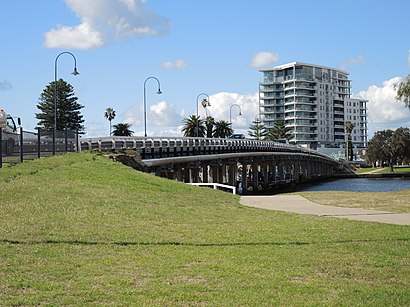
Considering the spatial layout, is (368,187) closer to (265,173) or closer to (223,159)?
(265,173)

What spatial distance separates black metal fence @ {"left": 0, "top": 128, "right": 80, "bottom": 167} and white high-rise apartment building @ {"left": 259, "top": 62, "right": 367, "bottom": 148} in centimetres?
14309

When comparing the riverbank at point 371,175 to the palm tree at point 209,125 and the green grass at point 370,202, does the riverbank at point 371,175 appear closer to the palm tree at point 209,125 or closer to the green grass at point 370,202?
the palm tree at point 209,125

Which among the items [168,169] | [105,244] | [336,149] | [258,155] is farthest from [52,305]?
[336,149]

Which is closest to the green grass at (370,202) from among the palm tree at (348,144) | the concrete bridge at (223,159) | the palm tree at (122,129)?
the concrete bridge at (223,159)

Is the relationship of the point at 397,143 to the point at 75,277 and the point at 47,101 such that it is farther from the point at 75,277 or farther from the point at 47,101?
the point at 75,277

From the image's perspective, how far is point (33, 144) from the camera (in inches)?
1223

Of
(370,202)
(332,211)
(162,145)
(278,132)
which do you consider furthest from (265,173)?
(332,211)

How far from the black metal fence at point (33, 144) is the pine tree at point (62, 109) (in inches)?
2558

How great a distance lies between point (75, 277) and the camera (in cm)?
898

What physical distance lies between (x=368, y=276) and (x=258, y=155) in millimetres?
75224

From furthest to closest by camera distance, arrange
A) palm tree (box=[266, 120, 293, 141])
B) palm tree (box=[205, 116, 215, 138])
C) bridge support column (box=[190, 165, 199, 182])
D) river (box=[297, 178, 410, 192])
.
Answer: palm tree (box=[266, 120, 293, 141]), palm tree (box=[205, 116, 215, 138]), river (box=[297, 178, 410, 192]), bridge support column (box=[190, 165, 199, 182])

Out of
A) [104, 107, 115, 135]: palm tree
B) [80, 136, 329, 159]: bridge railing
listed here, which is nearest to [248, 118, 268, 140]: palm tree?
[104, 107, 115, 135]: palm tree

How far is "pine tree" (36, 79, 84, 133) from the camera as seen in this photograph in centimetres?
10519

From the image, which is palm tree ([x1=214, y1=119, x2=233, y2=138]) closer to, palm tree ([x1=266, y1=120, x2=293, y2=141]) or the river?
palm tree ([x1=266, y1=120, x2=293, y2=141])
